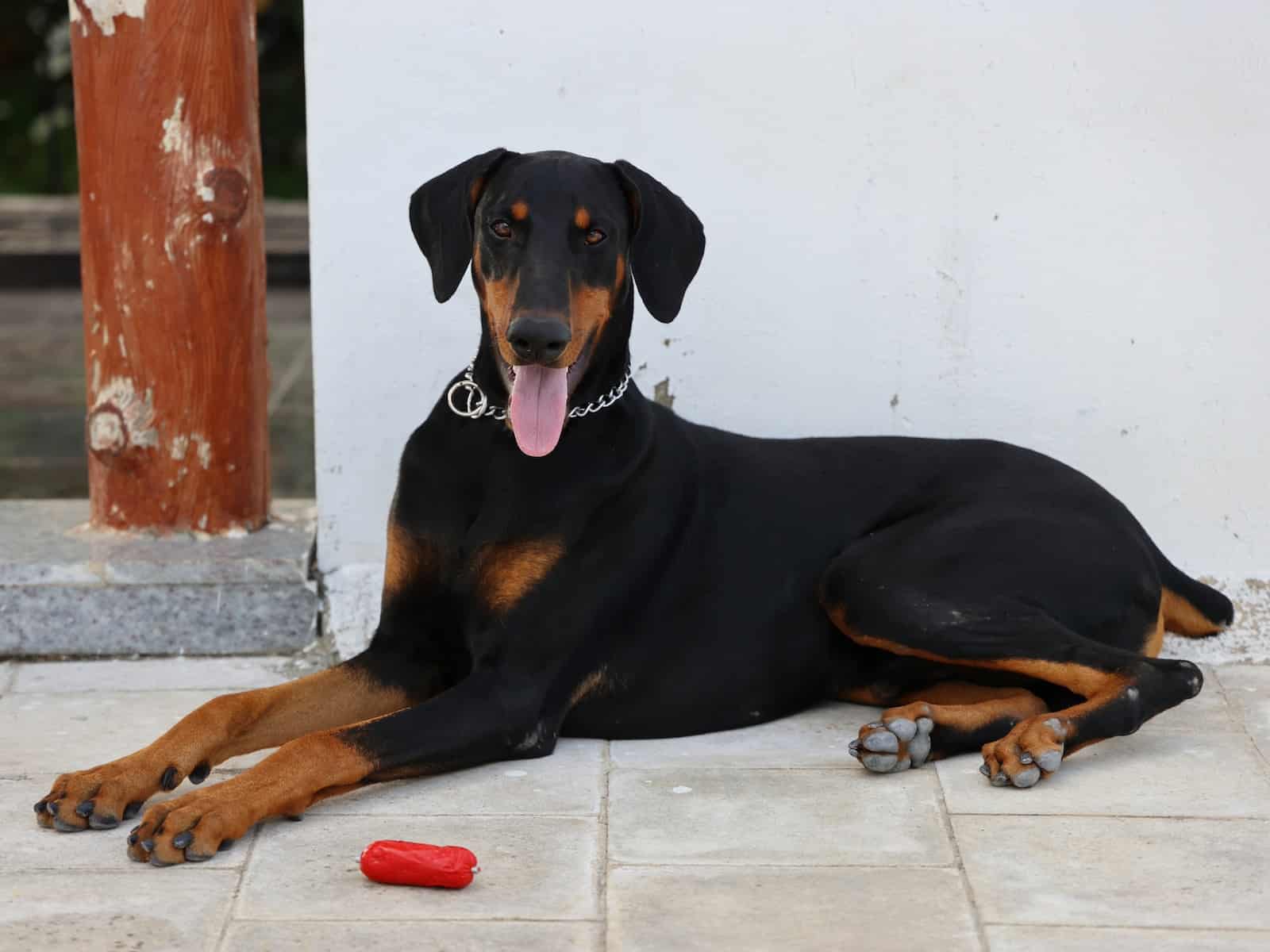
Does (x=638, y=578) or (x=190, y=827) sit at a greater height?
(x=638, y=578)

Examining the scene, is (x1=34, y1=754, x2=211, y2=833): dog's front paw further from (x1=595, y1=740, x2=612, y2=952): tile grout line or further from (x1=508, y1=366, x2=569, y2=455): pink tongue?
(x1=508, y1=366, x2=569, y2=455): pink tongue

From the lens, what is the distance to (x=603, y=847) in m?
3.35

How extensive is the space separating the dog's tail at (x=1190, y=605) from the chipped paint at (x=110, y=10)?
284cm

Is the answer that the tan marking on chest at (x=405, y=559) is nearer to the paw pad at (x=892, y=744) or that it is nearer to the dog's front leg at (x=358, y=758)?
the dog's front leg at (x=358, y=758)

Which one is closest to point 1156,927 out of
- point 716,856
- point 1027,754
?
point 1027,754

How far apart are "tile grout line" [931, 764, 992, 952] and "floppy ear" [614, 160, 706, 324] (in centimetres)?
113

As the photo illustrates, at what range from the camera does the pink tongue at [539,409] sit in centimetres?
371

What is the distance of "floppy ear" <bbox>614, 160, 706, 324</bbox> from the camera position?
3777mm

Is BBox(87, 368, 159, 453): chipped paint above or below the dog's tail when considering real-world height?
above

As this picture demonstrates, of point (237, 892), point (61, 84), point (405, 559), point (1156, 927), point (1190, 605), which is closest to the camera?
point (1156, 927)

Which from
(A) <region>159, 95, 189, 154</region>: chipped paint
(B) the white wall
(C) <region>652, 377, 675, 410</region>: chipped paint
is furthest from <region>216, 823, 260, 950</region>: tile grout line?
(A) <region>159, 95, 189, 154</region>: chipped paint

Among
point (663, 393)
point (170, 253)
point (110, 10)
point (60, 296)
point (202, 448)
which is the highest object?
point (110, 10)

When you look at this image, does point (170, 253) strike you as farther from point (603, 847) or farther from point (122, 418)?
point (603, 847)

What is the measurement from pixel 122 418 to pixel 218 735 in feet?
4.58
